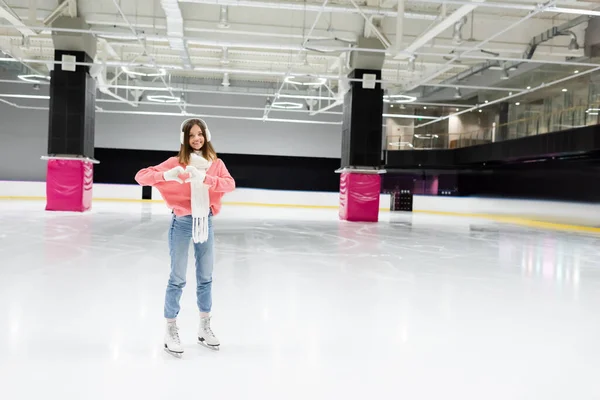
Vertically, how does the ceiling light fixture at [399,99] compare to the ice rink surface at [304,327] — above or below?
above

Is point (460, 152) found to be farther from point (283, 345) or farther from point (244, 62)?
point (283, 345)

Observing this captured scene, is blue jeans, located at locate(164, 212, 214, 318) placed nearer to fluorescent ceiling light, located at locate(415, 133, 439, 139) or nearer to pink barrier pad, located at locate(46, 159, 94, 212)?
pink barrier pad, located at locate(46, 159, 94, 212)

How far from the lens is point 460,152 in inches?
1128

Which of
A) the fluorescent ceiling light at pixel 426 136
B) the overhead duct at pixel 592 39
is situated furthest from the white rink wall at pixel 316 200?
the overhead duct at pixel 592 39

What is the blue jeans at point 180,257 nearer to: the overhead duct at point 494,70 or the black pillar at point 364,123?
the black pillar at point 364,123

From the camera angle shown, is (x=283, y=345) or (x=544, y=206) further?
A: (x=544, y=206)

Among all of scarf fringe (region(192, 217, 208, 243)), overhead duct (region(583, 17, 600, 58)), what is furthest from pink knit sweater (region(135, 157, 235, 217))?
overhead duct (region(583, 17, 600, 58))

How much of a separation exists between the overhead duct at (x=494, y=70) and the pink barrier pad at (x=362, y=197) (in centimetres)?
653

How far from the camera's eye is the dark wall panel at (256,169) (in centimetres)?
3198

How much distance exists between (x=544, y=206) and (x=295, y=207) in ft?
42.0

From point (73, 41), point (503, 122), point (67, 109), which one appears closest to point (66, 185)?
point (67, 109)

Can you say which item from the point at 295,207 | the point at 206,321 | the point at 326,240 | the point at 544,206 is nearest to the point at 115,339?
the point at 206,321

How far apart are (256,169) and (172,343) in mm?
29332

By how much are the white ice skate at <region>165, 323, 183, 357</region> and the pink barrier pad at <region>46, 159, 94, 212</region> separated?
16.3 m
